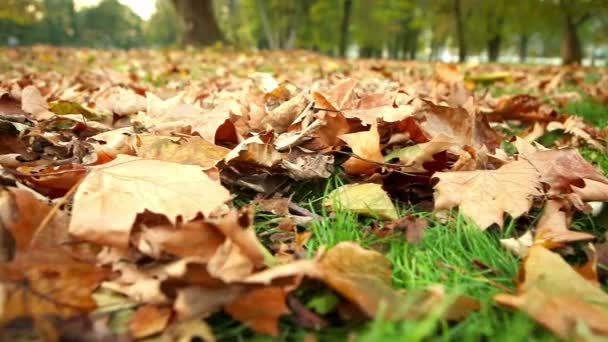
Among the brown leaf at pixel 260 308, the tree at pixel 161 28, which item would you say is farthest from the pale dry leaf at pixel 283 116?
the tree at pixel 161 28

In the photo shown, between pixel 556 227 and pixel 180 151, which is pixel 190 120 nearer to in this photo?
pixel 180 151

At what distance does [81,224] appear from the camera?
35.3 inches

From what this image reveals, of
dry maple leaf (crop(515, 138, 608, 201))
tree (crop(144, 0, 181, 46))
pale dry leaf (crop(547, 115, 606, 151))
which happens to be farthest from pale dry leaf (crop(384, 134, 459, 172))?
tree (crop(144, 0, 181, 46))

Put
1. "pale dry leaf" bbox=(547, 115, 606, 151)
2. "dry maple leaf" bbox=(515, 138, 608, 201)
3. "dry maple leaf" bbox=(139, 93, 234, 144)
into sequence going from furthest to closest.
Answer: "pale dry leaf" bbox=(547, 115, 606, 151), "dry maple leaf" bbox=(139, 93, 234, 144), "dry maple leaf" bbox=(515, 138, 608, 201)

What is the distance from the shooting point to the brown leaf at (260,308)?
77cm

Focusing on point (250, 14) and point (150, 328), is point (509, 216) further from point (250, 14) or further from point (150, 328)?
point (250, 14)

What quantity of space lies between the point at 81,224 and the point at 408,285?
1.99ft

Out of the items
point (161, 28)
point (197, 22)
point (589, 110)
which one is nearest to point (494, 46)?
point (197, 22)

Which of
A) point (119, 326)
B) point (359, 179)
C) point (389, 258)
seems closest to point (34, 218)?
point (119, 326)

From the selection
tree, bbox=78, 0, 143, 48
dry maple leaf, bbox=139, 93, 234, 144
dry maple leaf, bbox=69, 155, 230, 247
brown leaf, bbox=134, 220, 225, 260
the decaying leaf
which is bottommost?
the decaying leaf

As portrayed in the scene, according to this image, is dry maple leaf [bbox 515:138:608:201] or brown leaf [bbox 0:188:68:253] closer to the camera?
brown leaf [bbox 0:188:68:253]

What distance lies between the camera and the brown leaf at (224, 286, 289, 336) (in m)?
0.77

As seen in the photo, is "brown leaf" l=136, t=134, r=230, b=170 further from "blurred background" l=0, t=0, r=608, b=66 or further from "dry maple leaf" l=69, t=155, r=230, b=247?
"blurred background" l=0, t=0, r=608, b=66

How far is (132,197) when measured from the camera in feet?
3.18
